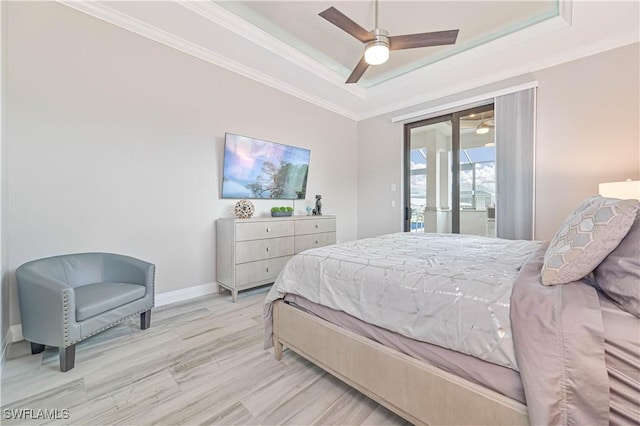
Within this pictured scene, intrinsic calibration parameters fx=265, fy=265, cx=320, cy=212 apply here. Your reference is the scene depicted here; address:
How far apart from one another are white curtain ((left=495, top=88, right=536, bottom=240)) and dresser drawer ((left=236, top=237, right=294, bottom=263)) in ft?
9.26

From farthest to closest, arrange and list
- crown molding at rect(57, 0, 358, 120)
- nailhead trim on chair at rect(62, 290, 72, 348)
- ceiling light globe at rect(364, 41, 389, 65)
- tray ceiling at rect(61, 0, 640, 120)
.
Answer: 1. tray ceiling at rect(61, 0, 640, 120)
2. crown molding at rect(57, 0, 358, 120)
3. ceiling light globe at rect(364, 41, 389, 65)
4. nailhead trim on chair at rect(62, 290, 72, 348)

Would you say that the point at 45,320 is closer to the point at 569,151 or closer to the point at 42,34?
the point at 42,34

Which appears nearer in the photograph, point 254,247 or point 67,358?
point 67,358

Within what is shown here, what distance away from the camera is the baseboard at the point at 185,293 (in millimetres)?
2877

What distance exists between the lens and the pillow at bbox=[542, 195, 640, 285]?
0.95 meters

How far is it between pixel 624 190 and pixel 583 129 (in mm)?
1079

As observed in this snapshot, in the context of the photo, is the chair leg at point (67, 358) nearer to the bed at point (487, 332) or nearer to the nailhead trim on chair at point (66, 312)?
the nailhead trim on chair at point (66, 312)

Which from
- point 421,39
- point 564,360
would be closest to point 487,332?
point 564,360

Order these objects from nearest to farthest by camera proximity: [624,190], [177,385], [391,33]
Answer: [177,385] < [624,190] < [391,33]

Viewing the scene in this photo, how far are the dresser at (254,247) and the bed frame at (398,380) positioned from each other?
145 centimetres

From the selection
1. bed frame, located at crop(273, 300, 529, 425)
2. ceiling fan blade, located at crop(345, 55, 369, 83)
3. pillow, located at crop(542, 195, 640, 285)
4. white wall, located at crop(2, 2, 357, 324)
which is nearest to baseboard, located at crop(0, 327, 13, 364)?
white wall, located at crop(2, 2, 357, 324)

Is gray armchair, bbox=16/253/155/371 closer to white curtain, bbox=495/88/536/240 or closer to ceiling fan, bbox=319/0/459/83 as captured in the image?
ceiling fan, bbox=319/0/459/83

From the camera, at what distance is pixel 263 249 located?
3.27 metres

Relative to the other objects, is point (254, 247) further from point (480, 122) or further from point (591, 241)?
point (480, 122)
